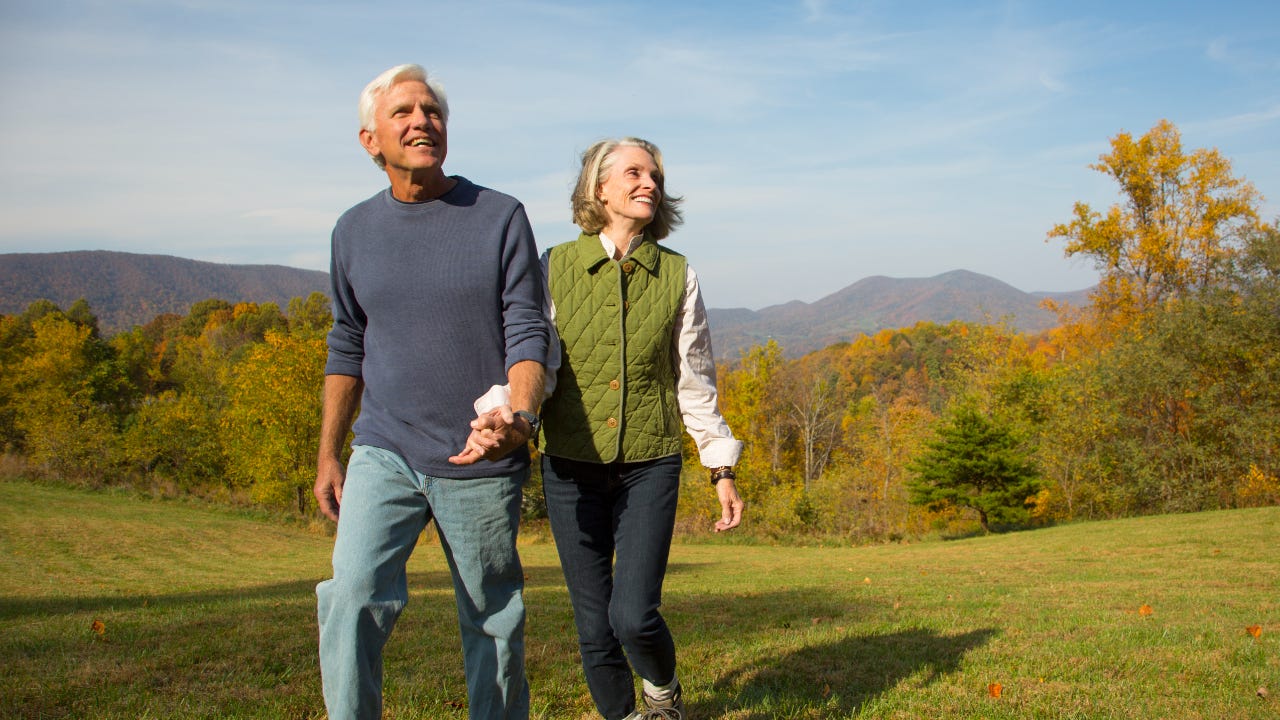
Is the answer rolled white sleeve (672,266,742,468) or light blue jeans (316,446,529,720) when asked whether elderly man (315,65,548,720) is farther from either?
rolled white sleeve (672,266,742,468)

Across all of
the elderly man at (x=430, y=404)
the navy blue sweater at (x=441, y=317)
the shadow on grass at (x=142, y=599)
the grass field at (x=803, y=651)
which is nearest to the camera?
the elderly man at (x=430, y=404)

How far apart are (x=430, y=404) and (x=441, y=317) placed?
0.26 metres

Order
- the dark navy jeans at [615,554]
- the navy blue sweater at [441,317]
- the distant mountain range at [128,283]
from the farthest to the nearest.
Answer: the distant mountain range at [128,283], the dark navy jeans at [615,554], the navy blue sweater at [441,317]

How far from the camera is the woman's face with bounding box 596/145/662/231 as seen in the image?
10.6 ft

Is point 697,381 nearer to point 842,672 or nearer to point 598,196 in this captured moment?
point 598,196

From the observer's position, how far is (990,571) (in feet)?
40.4

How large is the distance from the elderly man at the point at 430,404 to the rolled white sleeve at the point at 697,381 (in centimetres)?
81

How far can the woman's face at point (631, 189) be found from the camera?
3.22 metres

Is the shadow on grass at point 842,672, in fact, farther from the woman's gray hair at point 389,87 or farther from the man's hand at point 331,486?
the woman's gray hair at point 389,87

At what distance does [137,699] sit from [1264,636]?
652 centimetres

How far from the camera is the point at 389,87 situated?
2.51 metres

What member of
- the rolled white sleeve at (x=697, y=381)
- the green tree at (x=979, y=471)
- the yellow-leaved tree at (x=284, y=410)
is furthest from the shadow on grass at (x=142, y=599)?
the yellow-leaved tree at (x=284, y=410)

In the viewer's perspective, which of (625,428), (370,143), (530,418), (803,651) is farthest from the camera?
(803,651)

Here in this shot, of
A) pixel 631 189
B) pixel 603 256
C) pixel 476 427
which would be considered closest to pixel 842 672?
pixel 603 256
